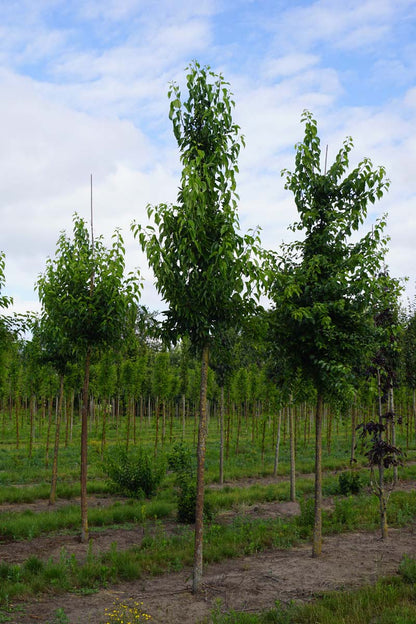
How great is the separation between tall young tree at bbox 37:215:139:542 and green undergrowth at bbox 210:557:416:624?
4.78m

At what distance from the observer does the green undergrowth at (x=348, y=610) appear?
5410mm

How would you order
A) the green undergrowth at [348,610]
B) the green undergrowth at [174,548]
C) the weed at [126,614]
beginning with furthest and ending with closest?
1. the green undergrowth at [174,548]
2. the weed at [126,614]
3. the green undergrowth at [348,610]

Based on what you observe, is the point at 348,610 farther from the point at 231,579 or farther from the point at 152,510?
the point at 152,510

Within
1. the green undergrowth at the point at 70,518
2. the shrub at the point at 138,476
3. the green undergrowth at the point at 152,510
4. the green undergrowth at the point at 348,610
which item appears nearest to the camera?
the green undergrowth at the point at 348,610

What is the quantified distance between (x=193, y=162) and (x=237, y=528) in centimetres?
783

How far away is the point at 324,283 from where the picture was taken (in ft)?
27.6

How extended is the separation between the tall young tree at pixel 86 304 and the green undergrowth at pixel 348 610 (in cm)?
478

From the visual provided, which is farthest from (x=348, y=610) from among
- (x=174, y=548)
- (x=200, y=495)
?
(x=174, y=548)

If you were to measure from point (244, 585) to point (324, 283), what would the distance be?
500 centimetres

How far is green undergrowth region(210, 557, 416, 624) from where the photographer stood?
5410mm

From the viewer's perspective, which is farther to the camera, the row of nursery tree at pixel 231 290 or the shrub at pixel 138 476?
the shrub at pixel 138 476

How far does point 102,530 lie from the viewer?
10539mm

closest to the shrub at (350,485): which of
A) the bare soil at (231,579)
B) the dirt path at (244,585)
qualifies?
the bare soil at (231,579)

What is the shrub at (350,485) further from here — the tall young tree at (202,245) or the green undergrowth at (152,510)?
the tall young tree at (202,245)
